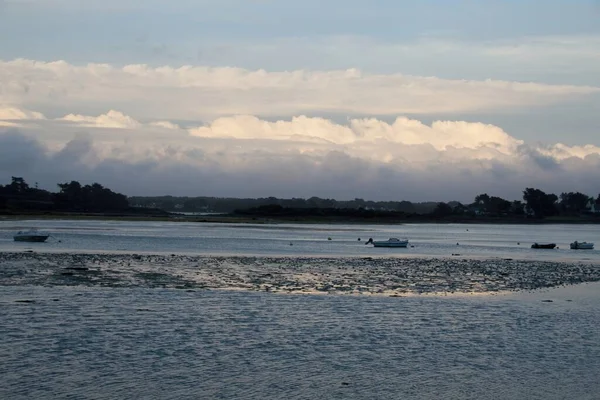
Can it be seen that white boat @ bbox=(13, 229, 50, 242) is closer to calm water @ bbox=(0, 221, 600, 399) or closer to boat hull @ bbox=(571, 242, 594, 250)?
calm water @ bbox=(0, 221, 600, 399)

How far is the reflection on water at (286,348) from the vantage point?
59.2 ft

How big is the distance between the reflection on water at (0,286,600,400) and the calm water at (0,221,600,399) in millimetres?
50

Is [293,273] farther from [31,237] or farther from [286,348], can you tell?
[31,237]

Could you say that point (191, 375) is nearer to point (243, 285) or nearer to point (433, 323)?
point (433, 323)

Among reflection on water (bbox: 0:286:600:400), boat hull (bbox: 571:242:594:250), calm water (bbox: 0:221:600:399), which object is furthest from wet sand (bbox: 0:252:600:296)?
boat hull (bbox: 571:242:594:250)

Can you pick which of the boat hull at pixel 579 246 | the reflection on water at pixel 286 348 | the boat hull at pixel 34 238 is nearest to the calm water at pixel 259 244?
the boat hull at pixel 34 238

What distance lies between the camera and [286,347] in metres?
22.3

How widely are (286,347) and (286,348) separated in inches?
4.9

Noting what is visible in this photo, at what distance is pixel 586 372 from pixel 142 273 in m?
27.5

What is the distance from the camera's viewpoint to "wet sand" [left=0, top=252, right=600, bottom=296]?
1464 inches

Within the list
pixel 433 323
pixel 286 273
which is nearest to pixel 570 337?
pixel 433 323

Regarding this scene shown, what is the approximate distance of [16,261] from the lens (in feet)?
157

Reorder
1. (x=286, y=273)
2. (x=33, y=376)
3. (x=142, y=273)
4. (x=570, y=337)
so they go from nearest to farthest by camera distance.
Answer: (x=33, y=376) < (x=570, y=337) < (x=142, y=273) < (x=286, y=273)

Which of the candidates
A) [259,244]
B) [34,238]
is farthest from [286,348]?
[259,244]
